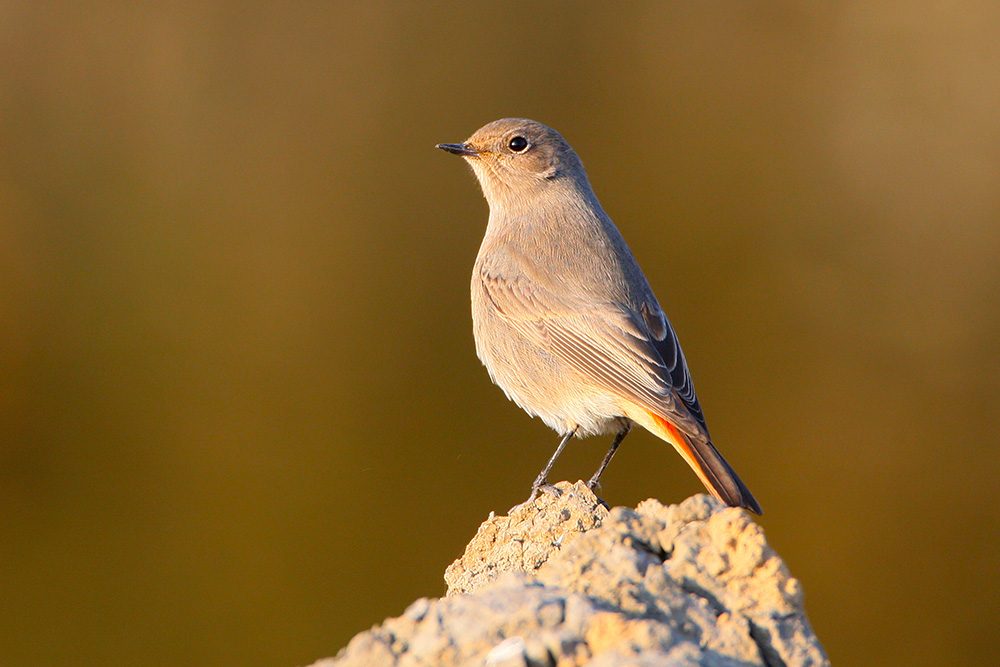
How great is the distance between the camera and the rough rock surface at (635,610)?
1.95 metres

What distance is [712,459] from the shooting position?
4.09 metres

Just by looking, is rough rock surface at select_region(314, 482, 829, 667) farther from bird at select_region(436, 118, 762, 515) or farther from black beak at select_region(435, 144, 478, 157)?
black beak at select_region(435, 144, 478, 157)

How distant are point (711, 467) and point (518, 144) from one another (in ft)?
8.11

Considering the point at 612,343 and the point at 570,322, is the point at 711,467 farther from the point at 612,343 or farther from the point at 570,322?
the point at 570,322

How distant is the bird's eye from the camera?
18.7ft

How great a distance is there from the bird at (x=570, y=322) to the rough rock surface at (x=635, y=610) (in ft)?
5.03

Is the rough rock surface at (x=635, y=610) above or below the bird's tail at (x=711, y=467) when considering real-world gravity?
above

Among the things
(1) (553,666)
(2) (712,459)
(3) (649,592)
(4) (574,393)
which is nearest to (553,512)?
(2) (712,459)

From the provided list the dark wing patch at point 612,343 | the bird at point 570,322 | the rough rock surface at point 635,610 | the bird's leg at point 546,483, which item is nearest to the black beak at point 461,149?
the bird at point 570,322

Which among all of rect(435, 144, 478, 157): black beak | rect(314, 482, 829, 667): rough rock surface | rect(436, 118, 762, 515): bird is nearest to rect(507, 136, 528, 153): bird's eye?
rect(436, 118, 762, 515): bird

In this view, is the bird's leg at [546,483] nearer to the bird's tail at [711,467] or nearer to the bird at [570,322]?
the bird at [570,322]

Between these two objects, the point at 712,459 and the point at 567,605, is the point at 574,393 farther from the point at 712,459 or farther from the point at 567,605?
the point at 567,605

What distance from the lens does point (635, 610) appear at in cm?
218

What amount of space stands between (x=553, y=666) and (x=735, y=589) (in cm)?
64
